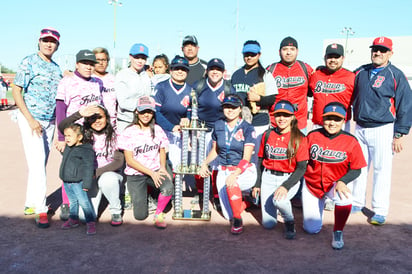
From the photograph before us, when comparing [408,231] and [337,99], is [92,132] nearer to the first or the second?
[337,99]

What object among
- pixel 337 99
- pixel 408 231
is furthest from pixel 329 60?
pixel 408 231

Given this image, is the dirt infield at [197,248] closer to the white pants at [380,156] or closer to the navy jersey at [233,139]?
the white pants at [380,156]

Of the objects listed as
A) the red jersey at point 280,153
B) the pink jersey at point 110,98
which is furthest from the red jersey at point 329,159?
the pink jersey at point 110,98

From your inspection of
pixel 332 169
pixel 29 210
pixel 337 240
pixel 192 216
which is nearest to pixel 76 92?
pixel 29 210

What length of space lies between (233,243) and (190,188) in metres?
2.33

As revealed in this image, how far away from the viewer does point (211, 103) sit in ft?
15.0

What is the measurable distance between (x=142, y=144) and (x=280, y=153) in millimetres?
1819

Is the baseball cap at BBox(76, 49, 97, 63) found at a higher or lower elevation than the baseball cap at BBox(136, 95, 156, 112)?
higher

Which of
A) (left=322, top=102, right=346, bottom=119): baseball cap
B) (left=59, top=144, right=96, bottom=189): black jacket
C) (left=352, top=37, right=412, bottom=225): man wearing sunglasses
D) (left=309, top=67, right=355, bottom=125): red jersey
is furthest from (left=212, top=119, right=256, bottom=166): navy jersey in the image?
(left=59, top=144, right=96, bottom=189): black jacket

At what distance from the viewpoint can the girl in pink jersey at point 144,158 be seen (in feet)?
13.9

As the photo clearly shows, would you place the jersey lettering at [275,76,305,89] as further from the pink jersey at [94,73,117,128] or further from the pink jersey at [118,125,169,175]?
the pink jersey at [94,73,117,128]

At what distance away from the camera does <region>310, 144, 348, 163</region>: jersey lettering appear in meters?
3.82

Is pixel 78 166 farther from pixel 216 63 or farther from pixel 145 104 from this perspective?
pixel 216 63

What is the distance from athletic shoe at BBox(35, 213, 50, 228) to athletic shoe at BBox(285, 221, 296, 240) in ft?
9.67
